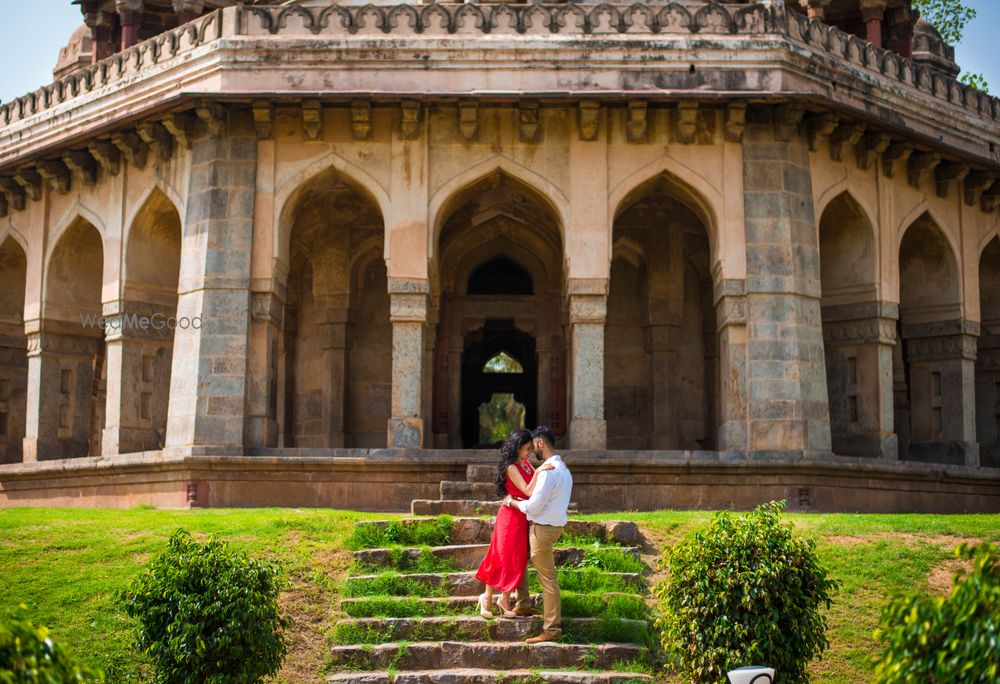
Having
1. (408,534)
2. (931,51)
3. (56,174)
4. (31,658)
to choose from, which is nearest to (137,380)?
(56,174)

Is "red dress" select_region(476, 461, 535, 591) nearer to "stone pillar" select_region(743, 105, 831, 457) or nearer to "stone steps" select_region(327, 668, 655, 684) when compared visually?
"stone steps" select_region(327, 668, 655, 684)

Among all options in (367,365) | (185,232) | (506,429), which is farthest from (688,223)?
(506,429)

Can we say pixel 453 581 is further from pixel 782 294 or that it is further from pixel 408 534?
pixel 782 294

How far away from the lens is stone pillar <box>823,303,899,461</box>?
17.2 meters

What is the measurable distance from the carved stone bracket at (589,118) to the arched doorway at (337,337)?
3.87 m

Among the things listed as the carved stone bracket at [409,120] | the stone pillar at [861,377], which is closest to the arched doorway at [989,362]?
the stone pillar at [861,377]

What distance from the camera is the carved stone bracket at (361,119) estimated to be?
16203 mm

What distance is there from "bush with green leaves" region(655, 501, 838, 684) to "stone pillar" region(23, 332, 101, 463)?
1242 centimetres

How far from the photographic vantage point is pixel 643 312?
19.9 metres

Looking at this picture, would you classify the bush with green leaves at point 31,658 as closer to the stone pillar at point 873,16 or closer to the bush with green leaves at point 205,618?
the bush with green leaves at point 205,618

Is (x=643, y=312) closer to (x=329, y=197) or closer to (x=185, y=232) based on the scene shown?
(x=329, y=197)

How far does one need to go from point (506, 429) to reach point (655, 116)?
29892mm

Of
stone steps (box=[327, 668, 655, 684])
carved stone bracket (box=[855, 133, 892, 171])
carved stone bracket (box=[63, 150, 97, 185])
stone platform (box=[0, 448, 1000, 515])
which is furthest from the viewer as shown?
carved stone bracket (box=[63, 150, 97, 185])

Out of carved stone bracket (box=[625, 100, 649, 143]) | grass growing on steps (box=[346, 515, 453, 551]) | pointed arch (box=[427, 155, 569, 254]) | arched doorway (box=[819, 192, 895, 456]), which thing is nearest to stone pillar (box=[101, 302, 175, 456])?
pointed arch (box=[427, 155, 569, 254])
